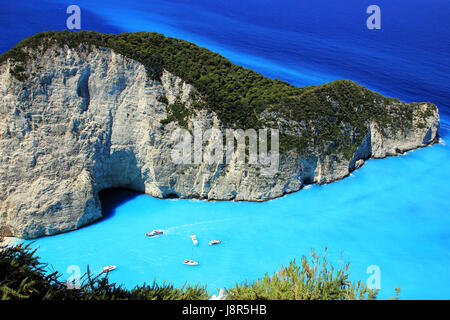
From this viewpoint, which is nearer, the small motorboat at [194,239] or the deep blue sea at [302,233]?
the deep blue sea at [302,233]

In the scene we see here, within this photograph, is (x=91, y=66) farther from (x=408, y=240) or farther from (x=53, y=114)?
(x=408, y=240)

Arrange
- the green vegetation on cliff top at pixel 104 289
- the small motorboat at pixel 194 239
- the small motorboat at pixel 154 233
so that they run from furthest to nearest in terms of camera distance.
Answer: the small motorboat at pixel 154 233 < the small motorboat at pixel 194 239 < the green vegetation on cliff top at pixel 104 289

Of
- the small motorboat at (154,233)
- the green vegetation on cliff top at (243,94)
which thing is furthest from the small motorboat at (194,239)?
the green vegetation on cliff top at (243,94)

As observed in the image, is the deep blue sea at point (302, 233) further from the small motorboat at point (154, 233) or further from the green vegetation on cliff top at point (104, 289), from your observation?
the green vegetation on cliff top at point (104, 289)

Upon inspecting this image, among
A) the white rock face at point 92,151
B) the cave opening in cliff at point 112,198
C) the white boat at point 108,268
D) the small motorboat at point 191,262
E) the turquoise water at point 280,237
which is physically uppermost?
the white rock face at point 92,151

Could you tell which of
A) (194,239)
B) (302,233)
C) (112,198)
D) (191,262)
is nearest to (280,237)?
(302,233)

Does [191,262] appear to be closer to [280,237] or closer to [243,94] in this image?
[280,237]
